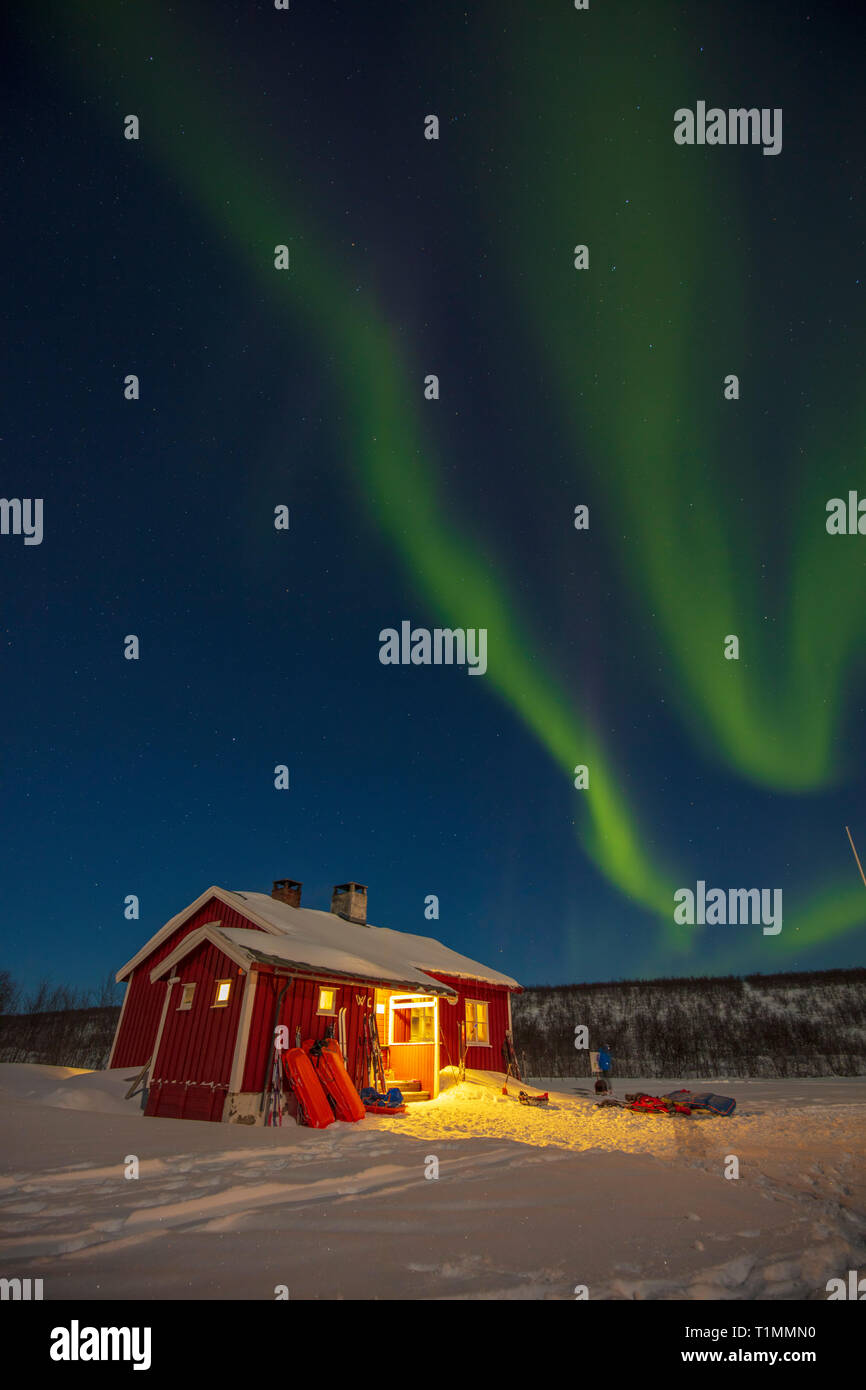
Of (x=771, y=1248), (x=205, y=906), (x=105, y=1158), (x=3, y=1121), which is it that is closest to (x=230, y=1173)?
(x=105, y=1158)

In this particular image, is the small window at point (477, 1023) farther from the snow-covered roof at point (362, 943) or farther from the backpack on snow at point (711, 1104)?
the backpack on snow at point (711, 1104)

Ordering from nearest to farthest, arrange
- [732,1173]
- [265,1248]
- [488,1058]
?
1. [265,1248]
2. [732,1173]
3. [488,1058]

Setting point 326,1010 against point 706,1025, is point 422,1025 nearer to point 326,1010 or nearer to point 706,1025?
point 326,1010

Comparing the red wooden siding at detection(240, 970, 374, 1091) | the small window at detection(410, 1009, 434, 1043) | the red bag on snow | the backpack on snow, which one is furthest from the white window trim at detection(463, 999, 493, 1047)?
the backpack on snow

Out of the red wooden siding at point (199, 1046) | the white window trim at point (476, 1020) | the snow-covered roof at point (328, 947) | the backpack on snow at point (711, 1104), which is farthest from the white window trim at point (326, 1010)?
the white window trim at point (476, 1020)

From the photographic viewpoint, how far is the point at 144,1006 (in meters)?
23.4

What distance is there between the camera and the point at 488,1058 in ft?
81.9

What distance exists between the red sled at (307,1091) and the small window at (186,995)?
318cm

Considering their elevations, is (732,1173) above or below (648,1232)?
below

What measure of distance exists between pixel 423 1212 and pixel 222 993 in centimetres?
1079

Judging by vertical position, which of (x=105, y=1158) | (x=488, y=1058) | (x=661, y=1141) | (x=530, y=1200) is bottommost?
(x=488, y=1058)

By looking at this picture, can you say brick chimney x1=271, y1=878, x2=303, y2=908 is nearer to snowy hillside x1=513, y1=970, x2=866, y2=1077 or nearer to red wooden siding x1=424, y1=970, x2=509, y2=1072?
red wooden siding x1=424, y1=970, x2=509, y2=1072
